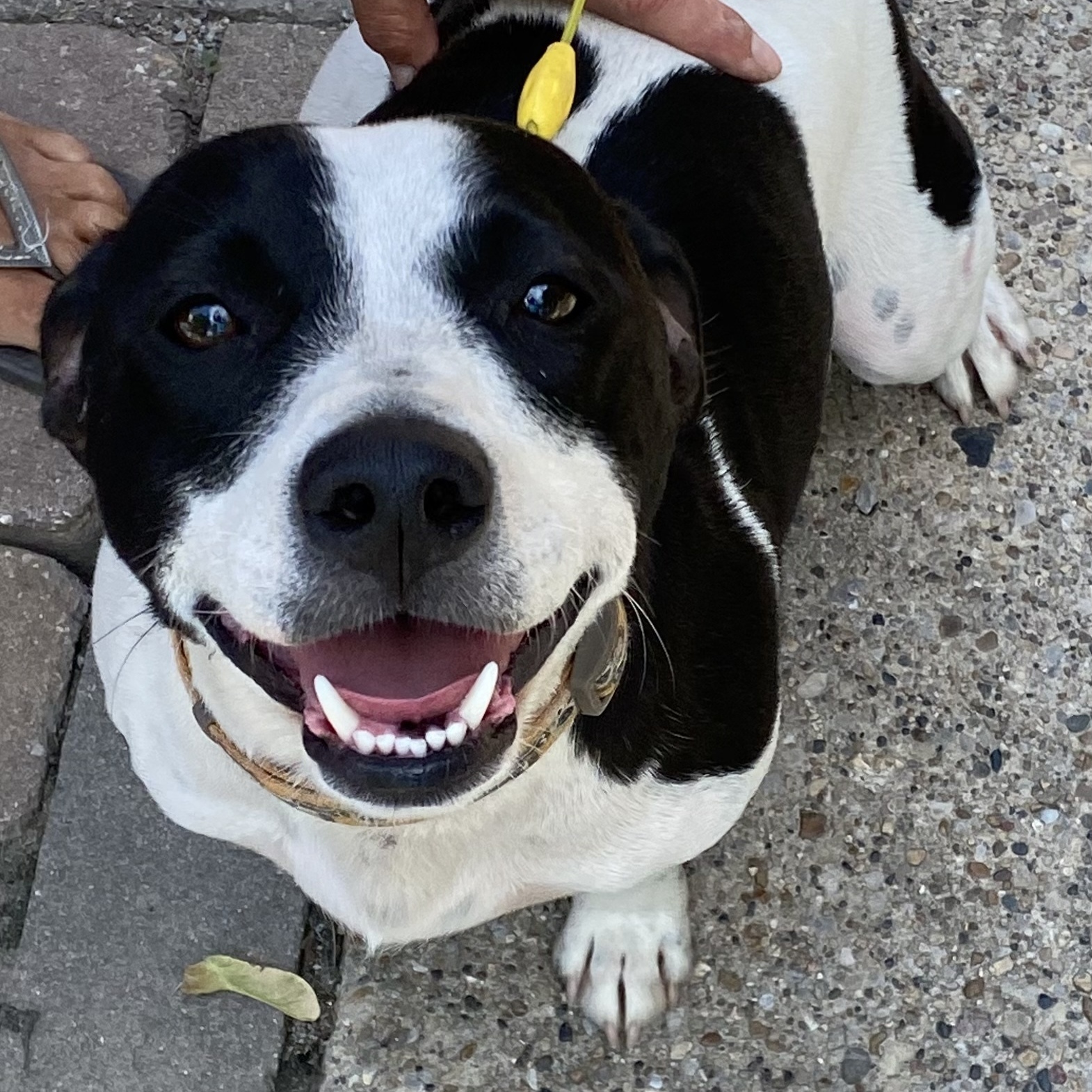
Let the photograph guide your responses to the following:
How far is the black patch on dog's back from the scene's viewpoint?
2.89 m

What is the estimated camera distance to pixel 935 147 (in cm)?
294

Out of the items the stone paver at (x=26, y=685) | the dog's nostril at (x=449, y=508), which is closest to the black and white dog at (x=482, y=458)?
the dog's nostril at (x=449, y=508)

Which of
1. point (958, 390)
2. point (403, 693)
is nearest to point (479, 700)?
point (403, 693)

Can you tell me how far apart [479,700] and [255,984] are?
1.34m

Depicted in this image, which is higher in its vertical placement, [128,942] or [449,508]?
[449,508]

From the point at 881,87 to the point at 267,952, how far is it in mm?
2105

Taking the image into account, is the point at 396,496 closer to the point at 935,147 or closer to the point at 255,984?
the point at 255,984

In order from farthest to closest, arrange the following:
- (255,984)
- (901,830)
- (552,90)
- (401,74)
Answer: (901,830) → (401,74) → (255,984) → (552,90)

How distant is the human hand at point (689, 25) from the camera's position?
251 cm

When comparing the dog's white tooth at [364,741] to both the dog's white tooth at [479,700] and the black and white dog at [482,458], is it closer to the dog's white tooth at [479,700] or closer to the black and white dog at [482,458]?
the black and white dog at [482,458]

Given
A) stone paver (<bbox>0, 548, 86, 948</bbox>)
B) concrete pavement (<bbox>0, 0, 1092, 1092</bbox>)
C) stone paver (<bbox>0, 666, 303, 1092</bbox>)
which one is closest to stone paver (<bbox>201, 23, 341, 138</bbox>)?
concrete pavement (<bbox>0, 0, 1092, 1092</bbox>)

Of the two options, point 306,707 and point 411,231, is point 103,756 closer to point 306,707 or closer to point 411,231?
point 306,707

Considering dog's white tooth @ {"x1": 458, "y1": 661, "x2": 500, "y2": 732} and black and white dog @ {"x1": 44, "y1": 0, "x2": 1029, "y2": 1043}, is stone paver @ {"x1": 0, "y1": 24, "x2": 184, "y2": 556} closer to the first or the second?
black and white dog @ {"x1": 44, "y1": 0, "x2": 1029, "y2": 1043}

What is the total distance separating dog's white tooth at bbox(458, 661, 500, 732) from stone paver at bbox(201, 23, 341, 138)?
2.26 meters
